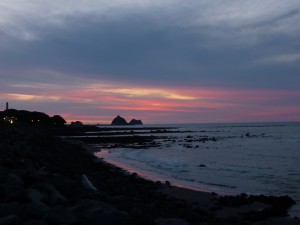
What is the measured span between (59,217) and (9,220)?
0.69m

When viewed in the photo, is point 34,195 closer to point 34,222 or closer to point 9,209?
point 9,209

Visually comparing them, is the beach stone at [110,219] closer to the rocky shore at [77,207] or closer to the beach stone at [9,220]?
the rocky shore at [77,207]

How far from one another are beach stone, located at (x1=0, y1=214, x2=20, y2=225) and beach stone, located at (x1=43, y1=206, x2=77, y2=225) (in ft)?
1.33

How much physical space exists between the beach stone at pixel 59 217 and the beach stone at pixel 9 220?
0.41m

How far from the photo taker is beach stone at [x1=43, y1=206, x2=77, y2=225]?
575 centimetres

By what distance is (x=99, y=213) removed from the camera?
20.5ft

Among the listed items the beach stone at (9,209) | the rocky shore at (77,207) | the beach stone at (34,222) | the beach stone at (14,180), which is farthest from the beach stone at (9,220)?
the beach stone at (14,180)

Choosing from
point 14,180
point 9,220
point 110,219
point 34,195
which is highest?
point 14,180

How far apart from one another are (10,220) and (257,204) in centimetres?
958

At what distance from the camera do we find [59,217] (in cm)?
580

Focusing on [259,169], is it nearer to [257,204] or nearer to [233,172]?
[233,172]

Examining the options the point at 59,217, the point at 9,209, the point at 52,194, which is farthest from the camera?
the point at 52,194

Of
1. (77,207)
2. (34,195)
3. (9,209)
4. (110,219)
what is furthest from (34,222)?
(34,195)

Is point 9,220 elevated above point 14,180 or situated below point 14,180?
below
